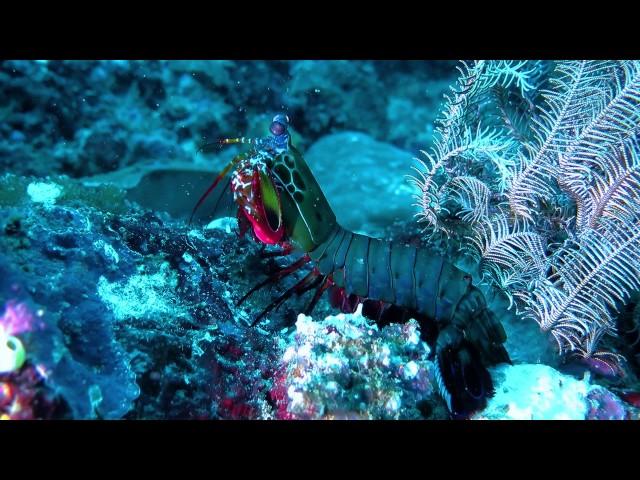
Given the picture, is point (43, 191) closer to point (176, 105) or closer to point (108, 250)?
point (108, 250)

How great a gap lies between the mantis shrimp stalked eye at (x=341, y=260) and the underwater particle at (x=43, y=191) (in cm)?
133

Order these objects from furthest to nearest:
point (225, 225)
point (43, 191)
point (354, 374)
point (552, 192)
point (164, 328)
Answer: point (225, 225)
point (43, 191)
point (552, 192)
point (164, 328)
point (354, 374)

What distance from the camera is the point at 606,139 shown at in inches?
125

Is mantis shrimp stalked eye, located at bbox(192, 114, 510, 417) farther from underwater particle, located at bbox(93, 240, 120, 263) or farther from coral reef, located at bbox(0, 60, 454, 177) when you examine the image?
coral reef, located at bbox(0, 60, 454, 177)

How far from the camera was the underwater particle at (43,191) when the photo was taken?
12.0 feet

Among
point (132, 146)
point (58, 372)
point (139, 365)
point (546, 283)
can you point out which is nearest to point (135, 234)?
point (139, 365)

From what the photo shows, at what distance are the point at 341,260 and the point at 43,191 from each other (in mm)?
2735

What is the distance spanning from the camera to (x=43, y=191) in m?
3.78

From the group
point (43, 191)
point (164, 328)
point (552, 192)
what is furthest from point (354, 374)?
point (43, 191)

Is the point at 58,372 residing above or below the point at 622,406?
above

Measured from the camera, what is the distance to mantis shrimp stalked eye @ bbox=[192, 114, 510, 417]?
11.9 feet
